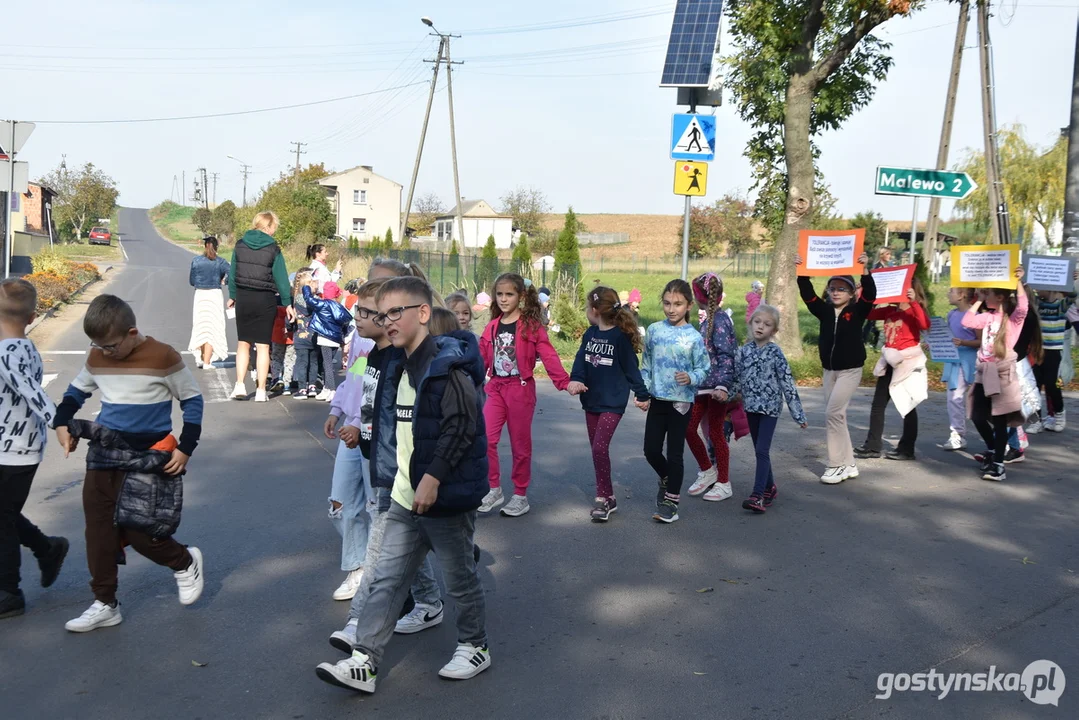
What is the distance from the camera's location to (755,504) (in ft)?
23.2

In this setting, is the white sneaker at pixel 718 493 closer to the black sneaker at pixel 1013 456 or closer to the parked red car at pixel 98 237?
the black sneaker at pixel 1013 456

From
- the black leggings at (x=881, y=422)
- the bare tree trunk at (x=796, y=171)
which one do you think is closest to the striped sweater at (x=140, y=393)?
the black leggings at (x=881, y=422)

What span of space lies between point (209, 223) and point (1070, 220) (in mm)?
87204

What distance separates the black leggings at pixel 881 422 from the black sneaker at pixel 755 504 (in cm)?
253

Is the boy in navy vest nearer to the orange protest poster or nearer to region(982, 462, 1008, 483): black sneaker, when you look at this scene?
the orange protest poster

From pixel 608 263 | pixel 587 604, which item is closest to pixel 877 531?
pixel 587 604

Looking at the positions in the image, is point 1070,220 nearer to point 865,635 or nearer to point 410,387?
point 865,635

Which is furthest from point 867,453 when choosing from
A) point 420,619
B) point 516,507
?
point 420,619

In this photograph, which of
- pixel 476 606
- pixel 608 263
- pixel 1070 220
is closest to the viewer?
pixel 476 606

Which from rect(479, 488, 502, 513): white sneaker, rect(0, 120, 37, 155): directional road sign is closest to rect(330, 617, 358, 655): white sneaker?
rect(479, 488, 502, 513): white sneaker

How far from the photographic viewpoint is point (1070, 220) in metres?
11.3

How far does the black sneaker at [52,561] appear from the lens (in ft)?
16.7

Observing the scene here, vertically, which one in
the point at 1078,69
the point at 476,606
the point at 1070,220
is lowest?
the point at 476,606

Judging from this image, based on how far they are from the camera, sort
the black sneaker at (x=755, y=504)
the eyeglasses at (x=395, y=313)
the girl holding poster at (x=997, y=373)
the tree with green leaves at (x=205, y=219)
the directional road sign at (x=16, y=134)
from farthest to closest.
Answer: the tree with green leaves at (x=205, y=219)
the directional road sign at (x=16, y=134)
the girl holding poster at (x=997, y=373)
the black sneaker at (x=755, y=504)
the eyeglasses at (x=395, y=313)
